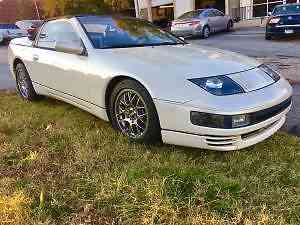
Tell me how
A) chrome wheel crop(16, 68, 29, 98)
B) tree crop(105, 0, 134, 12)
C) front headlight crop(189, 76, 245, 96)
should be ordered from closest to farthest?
front headlight crop(189, 76, 245, 96), chrome wheel crop(16, 68, 29, 98), tree crop(105, 0, 134, 12)

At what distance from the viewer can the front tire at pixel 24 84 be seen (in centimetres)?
588

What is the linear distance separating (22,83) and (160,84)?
126 inches

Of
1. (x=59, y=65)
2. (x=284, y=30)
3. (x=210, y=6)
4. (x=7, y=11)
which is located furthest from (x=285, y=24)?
(x=7, y=11)

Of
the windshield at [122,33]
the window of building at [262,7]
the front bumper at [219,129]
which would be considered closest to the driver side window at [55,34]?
the windshield at [122,33]

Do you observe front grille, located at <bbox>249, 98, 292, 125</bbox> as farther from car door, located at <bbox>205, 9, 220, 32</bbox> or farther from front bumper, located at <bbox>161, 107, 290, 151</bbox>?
car door, located at <bbox>205, 9, 220, 32</bbox>

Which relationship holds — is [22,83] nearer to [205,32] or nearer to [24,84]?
[24,84]

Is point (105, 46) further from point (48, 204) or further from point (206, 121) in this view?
point (48, 204)

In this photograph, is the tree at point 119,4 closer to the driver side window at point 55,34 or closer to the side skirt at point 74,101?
the driver side window at point 55,34

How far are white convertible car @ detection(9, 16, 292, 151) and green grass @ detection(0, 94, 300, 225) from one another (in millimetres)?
207

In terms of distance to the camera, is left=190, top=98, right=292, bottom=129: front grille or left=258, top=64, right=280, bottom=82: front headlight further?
left=258, top=64, right=280, bottom=82: front headlight

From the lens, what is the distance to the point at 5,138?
4426 millimetres

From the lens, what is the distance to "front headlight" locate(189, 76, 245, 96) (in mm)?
3525

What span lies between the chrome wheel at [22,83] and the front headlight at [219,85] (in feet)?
10.8

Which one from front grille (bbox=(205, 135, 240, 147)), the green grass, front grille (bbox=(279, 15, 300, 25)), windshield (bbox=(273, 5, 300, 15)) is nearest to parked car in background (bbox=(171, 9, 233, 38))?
windshield (bbox=(273, 5, 300, 15))
